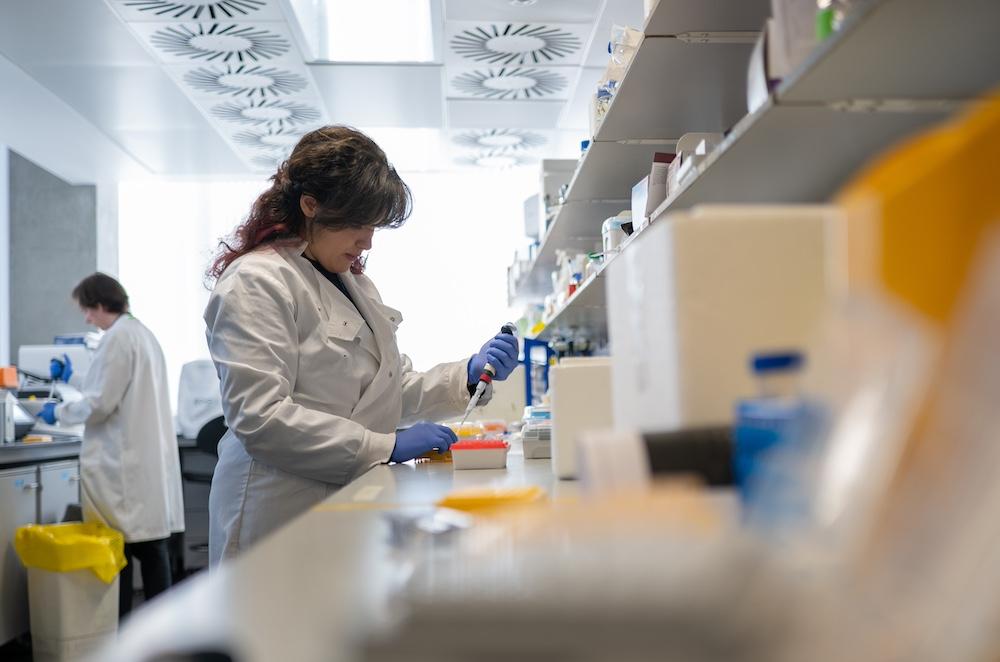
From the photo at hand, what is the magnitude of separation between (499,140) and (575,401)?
4.34 metres

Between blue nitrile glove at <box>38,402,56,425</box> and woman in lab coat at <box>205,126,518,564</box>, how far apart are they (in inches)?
104

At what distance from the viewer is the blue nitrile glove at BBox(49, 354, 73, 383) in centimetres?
461

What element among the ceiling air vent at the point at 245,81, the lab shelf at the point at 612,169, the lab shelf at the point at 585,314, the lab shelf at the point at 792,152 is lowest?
the lab shelf at the point at 585,314

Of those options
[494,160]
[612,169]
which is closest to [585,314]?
[612,169]

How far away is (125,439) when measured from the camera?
3.77 metres

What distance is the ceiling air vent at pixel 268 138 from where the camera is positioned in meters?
5.37

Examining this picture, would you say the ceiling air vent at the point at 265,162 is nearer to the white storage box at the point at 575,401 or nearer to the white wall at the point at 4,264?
the white wall at the point at 4,264

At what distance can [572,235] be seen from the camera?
3.52 meters

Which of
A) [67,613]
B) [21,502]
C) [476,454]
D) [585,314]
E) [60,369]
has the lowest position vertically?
[67,613]

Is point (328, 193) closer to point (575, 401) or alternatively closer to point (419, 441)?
point (419, 441)

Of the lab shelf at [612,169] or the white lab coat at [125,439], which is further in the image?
the white lab coat at [125,439]

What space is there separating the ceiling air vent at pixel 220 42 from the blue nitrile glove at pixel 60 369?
1.80 meters

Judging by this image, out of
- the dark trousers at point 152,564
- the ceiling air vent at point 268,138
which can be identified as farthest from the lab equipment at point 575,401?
the ceiling air vent at point 268,138

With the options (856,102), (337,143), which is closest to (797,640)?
(856,102)
